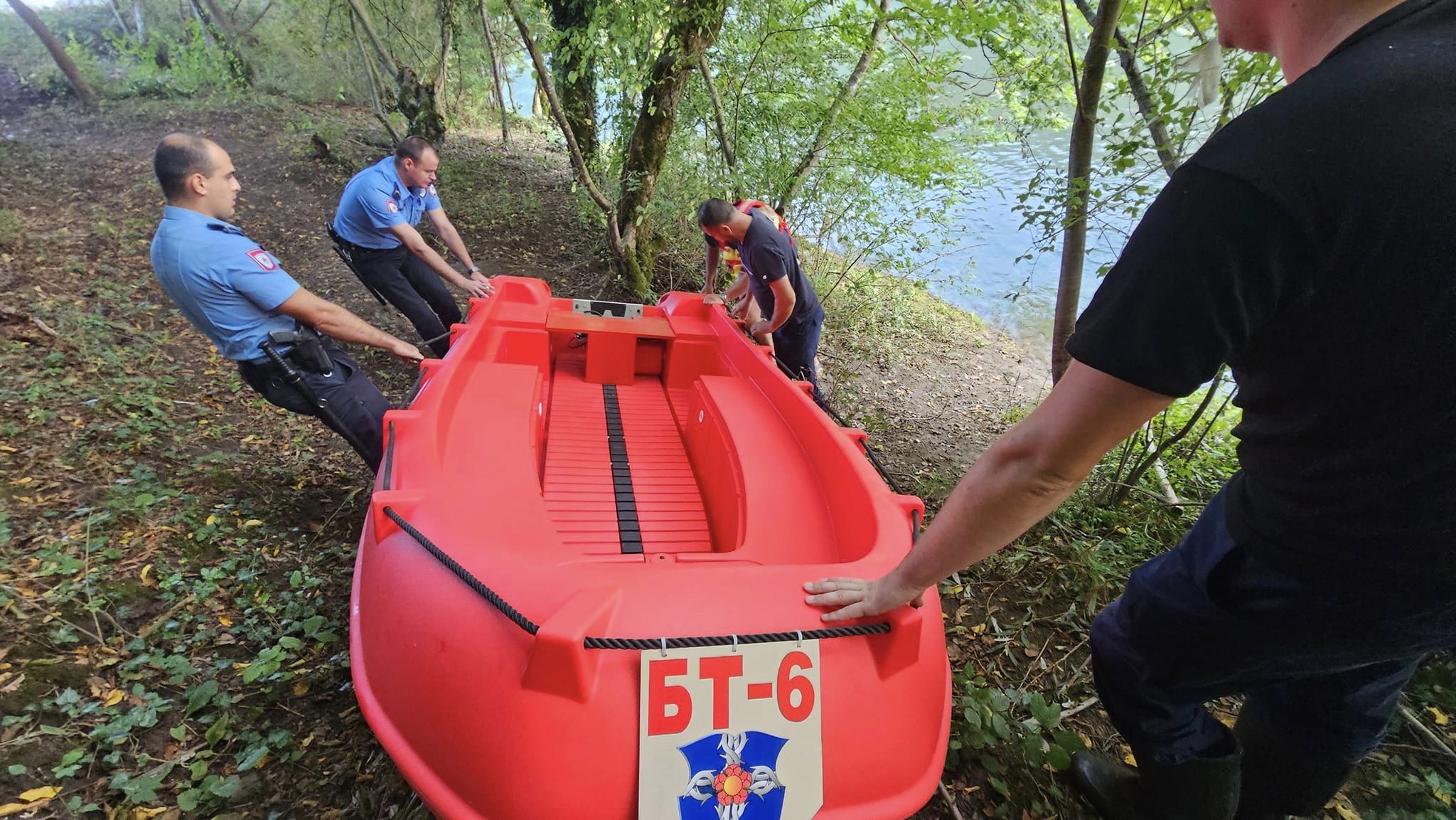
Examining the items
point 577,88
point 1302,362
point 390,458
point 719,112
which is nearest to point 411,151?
point 719,112

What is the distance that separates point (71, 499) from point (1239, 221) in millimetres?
4408

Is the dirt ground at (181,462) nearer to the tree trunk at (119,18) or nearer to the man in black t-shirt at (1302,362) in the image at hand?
the man in black t-shirt at (1302,362)

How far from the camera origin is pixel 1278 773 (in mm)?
1611

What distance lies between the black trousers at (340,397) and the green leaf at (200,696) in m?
1.08

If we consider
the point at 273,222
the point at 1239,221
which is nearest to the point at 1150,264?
the point at 1239,221

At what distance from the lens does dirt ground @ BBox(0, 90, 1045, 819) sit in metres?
1.95

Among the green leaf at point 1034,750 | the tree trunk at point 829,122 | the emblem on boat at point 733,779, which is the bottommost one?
the green leaf at point 1034,750

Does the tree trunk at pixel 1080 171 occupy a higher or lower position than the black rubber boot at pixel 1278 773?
higher

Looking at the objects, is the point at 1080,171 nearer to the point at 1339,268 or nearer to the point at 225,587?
the point at 1339,268

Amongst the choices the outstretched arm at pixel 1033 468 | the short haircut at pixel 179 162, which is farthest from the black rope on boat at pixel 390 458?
the outstretched arm at pixel 1033 468

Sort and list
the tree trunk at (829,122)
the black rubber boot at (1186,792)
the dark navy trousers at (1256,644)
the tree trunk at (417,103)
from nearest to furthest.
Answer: the dark navy trousers at (1256,644)
the black rubber boot at (1186,792)
the tree trunk at (829,122)
the tree trunk at (417,103)

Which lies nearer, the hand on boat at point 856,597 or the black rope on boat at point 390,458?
the hand on boat at point 856,597

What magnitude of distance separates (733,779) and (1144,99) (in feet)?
12.0

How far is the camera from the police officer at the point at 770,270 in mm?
3693
